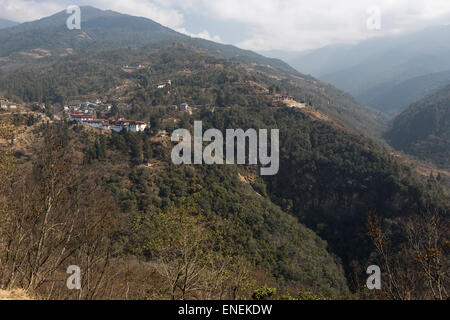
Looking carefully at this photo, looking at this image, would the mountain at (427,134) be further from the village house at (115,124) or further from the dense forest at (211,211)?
the village house at (115,124)

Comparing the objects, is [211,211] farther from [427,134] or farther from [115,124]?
[427,134]

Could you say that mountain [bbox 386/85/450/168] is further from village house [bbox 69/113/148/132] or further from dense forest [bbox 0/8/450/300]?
village house [bbox 69/113/148/132]

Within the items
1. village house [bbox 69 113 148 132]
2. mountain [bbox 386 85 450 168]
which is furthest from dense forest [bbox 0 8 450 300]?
mountain [bbox 386 85 450 168]

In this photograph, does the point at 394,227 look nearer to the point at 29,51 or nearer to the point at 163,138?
the point at 163,138

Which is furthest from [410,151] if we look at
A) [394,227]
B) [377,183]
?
[394,227]

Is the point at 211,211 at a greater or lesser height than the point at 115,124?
lesser

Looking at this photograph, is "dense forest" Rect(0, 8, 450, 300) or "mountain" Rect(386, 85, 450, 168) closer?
"dense forest" Rect(0, 8, 450, 300)

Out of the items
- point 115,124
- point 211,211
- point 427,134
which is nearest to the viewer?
point 211,211

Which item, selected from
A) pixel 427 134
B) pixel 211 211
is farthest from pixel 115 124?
pixel 427 134
